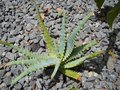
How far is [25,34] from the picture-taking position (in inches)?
86.4

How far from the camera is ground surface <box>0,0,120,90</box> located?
1805mm

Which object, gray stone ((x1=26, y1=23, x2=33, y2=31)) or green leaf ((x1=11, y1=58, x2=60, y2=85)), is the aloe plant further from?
gray stone ((x1=26, y1=23, x2=33, y2=31))

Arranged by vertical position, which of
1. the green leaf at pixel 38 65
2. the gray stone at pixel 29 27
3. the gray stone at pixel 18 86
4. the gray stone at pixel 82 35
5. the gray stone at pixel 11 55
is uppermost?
the gray stone at pixel 29 27

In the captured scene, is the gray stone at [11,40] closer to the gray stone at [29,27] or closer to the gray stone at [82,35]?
the gray stone at [29,27]

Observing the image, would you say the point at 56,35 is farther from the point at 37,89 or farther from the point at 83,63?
the point at 37,89

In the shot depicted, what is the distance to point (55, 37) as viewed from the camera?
2.14 metres

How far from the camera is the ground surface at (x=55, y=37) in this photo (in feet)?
5.92

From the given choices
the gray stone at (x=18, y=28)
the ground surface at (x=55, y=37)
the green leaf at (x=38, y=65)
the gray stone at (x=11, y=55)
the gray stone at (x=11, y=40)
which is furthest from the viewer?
the gray stone at (x=18, y=28)

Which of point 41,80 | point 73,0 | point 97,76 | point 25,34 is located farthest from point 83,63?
point 73,0

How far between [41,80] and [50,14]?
0.72 meters

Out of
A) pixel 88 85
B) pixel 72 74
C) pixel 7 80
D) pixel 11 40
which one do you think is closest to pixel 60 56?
pixel 72 74

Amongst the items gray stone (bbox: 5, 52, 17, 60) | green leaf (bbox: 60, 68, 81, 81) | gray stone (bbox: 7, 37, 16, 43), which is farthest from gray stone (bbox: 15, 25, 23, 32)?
green leaf (bbox: 60, 68, 81, 81)

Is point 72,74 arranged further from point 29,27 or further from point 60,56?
point 29,27

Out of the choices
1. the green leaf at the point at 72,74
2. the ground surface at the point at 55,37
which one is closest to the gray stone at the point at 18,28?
the ground surface at the point at 55,37
